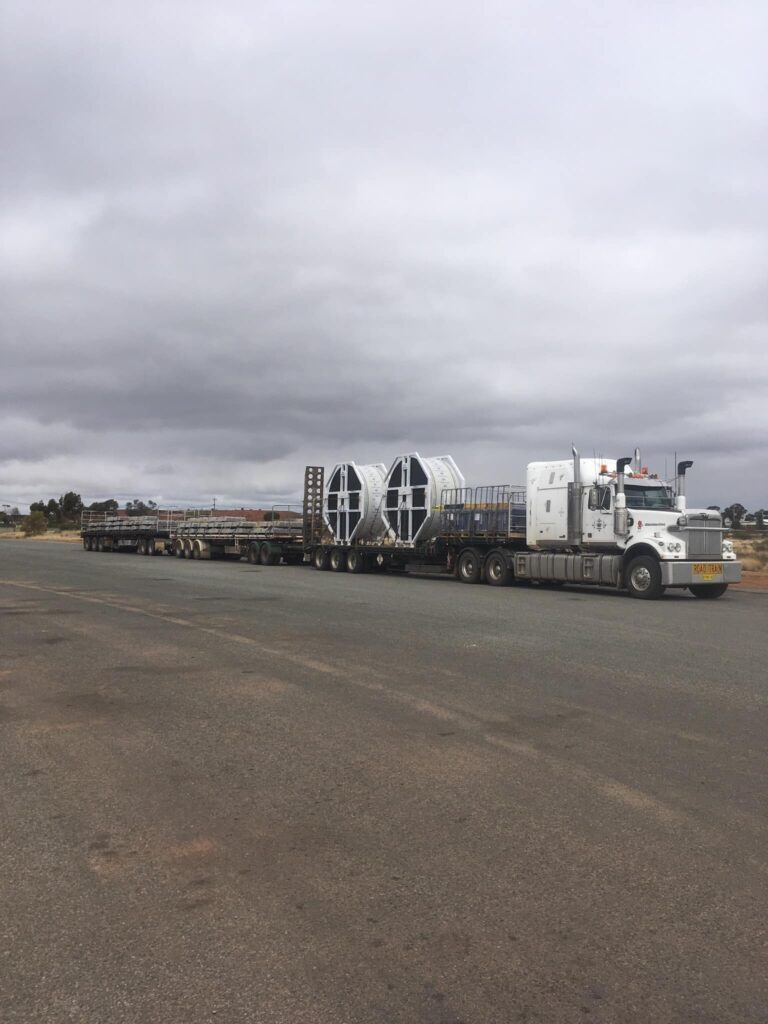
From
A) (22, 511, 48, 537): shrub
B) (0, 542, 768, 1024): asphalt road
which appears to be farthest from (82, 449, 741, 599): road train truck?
(22, 511, 48, 537): shrub

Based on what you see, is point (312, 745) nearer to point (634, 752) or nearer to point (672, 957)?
point (634, 752)

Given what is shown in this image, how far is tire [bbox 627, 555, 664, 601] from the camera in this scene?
19547mm

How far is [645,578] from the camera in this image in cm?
1991

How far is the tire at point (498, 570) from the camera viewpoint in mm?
23859

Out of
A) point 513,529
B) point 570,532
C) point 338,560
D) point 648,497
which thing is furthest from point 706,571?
point 338,560

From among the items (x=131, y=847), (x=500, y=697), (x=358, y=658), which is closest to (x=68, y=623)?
(x=358, y=658)

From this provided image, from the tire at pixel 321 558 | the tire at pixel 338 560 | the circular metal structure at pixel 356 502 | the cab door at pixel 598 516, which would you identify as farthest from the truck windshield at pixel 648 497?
the tire at pixel 321 558

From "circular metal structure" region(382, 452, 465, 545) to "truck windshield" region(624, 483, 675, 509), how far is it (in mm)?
7412

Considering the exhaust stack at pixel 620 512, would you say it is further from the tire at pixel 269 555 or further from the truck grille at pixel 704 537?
the tire at pixel 269 555

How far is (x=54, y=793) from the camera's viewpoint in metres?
5.22

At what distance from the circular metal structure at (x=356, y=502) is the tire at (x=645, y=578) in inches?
430

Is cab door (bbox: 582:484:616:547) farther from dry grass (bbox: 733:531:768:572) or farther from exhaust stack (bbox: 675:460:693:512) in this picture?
dry grass (bbox: 733:531:768:572)

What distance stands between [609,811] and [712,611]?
13.2 meters

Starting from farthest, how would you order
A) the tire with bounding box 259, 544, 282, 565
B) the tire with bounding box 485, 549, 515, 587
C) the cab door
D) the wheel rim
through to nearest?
the tire with bounding box 259, 544, 282, 565, the tire with bounding box 485, 549, 515, 587, the cab door, the wheel rim
